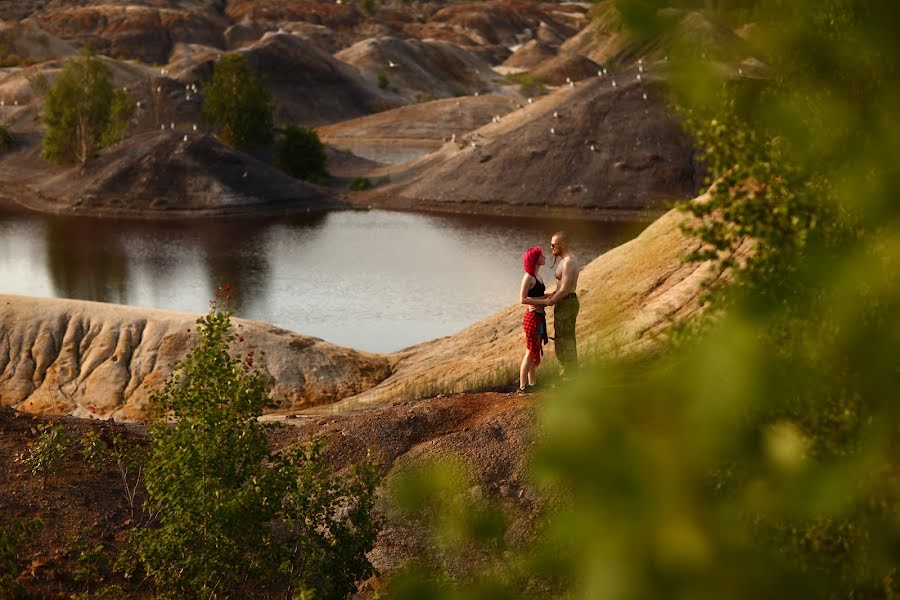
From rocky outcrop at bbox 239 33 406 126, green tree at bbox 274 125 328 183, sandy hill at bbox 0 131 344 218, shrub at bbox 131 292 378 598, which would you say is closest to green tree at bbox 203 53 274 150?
green tree at bbox 274 125 328 183

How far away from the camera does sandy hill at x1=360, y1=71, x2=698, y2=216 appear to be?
5822 centimetres

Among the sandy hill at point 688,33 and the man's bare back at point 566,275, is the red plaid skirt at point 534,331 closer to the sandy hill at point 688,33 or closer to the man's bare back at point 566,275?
the man's bare back at point 566,275

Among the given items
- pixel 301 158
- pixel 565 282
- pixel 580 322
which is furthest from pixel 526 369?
pixel 301 158

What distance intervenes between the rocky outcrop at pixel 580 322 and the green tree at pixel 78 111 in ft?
138

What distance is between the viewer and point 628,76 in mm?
66625

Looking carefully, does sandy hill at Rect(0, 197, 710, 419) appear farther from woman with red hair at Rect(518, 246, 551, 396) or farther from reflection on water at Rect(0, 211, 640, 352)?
reflection on water at Rect(0, 211, 640, 352)

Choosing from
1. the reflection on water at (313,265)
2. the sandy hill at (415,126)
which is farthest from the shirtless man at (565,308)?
the sandy hill at (415,126)

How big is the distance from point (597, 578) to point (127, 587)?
31.4 ft

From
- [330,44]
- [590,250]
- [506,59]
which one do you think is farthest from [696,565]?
[506,59]

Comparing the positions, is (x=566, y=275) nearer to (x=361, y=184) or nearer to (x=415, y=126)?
(x=361, y=184)

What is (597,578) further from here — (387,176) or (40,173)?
(40,173)

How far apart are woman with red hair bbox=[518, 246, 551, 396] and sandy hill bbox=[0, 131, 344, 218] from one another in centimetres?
4475

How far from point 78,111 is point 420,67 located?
60.2 meters

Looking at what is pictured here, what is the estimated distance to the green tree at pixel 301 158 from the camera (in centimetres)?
6544
